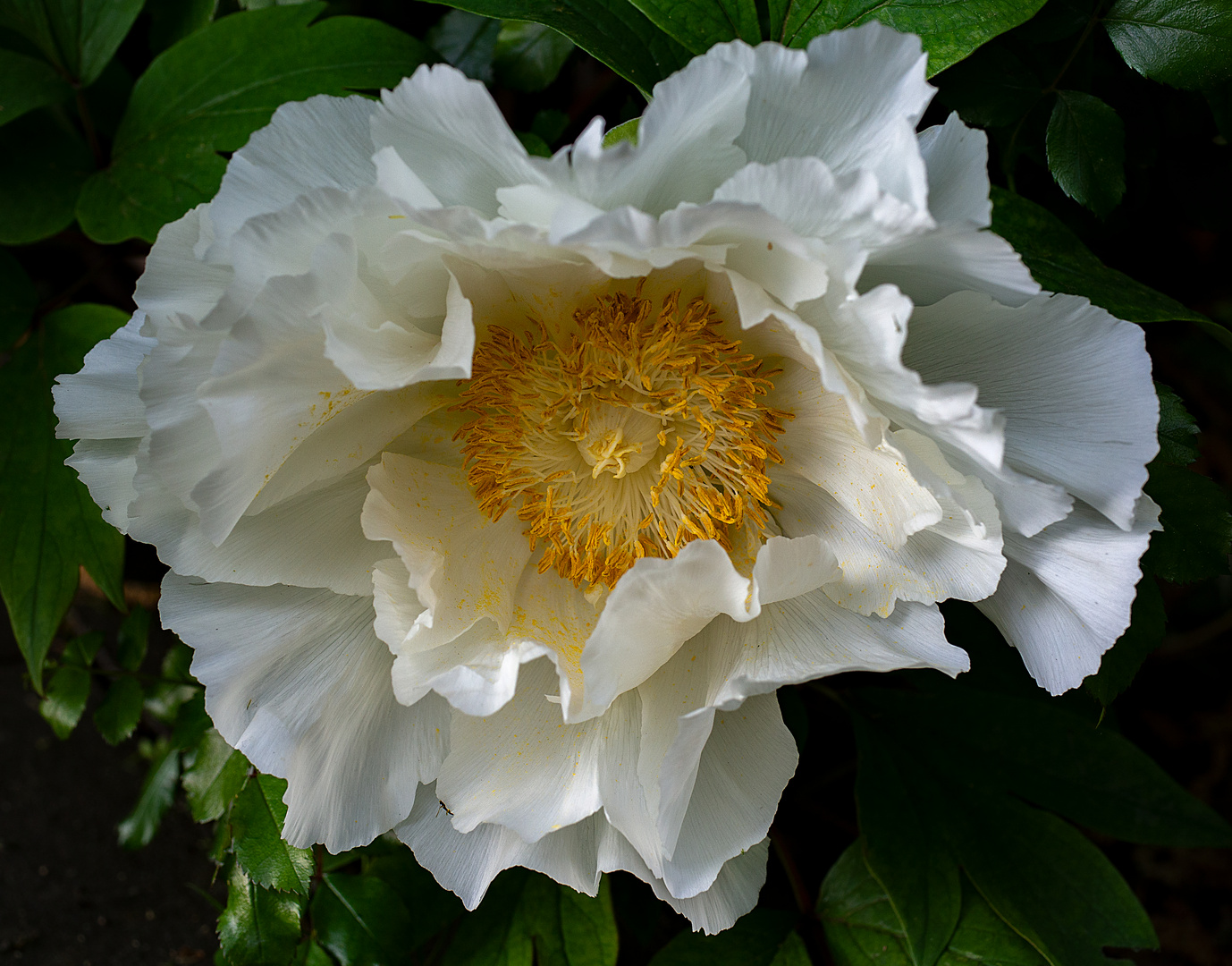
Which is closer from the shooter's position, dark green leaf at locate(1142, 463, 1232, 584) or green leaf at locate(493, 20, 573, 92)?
dark green leaf at locate(1142, 463, 1232, 584)

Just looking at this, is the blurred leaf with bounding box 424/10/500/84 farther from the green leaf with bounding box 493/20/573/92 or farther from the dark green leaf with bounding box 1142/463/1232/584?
the dark green leaf with bounding box 1142/463/1232/584

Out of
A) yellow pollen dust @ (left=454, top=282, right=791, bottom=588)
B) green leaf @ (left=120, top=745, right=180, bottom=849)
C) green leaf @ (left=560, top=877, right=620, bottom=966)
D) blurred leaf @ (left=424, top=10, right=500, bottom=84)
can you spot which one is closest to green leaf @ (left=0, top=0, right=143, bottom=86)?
blurred leaf @ (left=424, top=10, right=500, bottom=84)

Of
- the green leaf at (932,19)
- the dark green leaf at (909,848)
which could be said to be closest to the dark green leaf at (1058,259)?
the green leaf at (932,19)

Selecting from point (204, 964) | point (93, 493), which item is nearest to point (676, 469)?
point (93, 493)

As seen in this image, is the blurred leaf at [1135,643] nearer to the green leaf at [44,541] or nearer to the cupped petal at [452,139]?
the cupped petal at [452,139]

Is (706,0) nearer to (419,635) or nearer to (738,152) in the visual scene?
(738,152)

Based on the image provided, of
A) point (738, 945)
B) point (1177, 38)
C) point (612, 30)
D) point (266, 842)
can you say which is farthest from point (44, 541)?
point (1177, 38)

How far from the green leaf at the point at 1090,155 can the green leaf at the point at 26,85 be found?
2.96ft

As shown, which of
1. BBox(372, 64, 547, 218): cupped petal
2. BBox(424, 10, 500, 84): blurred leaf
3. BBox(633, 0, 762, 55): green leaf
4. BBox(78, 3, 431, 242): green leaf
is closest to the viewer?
BBox(372, 64, 547, 218): cupped petal

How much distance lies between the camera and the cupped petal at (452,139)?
21.8 inches

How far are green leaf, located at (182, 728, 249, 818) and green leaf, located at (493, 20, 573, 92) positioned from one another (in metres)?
0.71

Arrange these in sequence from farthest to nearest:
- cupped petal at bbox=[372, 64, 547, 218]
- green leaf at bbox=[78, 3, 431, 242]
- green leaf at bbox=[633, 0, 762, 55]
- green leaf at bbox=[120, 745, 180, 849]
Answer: green leaf at bbox=[120, 745, 180, 849]
green leaf at bbox=[78, 3, 431, 242]
green leaf at bbox=[633, 0, 762, 55]
cupped petal at bbox=[372, 64, 547, 218]

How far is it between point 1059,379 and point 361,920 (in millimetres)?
794

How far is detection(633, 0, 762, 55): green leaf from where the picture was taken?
0.69 metres
